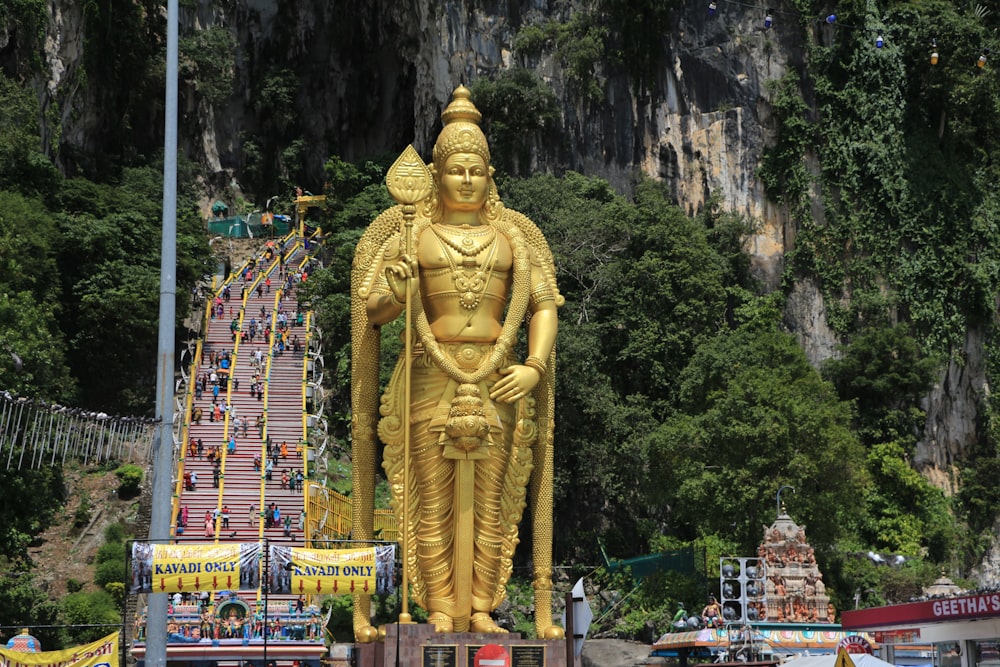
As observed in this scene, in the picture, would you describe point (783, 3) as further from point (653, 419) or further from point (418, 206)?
point (418, 206)

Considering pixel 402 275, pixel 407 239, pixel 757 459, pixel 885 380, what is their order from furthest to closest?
pixel 885 380 < pixel 757 459 < pixel 407 239 < pixel 402 275

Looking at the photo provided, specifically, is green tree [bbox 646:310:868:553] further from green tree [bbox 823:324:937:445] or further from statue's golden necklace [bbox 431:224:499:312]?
statue's golden necklace [bbox 431:224:499:312]

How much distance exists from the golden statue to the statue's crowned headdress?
0.05ft

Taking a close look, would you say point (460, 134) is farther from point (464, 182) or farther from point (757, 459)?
point (757, 459)

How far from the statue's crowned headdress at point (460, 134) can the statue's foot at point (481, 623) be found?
4.60 meters

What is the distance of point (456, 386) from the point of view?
14.4 m

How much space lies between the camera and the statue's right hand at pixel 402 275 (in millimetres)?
14031

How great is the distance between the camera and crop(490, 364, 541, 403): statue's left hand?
14.3 metres

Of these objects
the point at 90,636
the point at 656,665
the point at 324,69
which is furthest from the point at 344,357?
the point at 324,69

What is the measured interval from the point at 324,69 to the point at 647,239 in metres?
17.6

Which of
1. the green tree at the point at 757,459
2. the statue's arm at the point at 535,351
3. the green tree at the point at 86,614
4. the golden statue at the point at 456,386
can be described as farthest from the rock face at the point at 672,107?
the golden statue at the point at 456,386

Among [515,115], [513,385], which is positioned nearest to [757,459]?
[513,385]

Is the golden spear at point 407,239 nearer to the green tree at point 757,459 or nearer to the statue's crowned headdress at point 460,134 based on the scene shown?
the statue's crowned headdress at point 460,134

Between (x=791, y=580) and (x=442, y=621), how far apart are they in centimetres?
785
